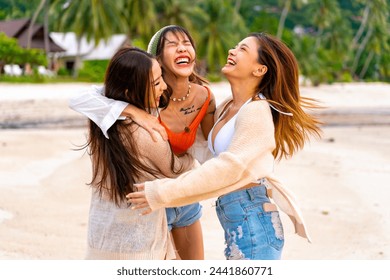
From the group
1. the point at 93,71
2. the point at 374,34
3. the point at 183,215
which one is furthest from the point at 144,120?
the point at 374,34

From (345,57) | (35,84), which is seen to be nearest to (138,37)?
(35,84)

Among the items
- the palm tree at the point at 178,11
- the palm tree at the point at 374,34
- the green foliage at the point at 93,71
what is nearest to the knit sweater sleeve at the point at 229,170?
the green foliage at the point at 93,71

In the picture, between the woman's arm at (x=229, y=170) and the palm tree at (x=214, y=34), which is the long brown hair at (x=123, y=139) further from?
the palm tree at (x=214, y=34)

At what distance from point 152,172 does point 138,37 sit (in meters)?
45.3

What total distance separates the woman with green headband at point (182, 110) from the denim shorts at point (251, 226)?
0.41m

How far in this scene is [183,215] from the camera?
11.3 feet

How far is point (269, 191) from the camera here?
122 inches

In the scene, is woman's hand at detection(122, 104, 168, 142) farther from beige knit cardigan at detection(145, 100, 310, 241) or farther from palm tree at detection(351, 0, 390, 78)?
palm tree at detection(351, 0, 390, 78)

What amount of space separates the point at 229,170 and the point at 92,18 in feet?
118

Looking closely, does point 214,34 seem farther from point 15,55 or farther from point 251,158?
point 251,158

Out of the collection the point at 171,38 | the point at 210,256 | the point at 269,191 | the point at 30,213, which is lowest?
the point at 30,213

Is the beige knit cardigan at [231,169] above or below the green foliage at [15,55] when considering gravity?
above

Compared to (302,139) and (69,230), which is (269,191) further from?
(69,230)

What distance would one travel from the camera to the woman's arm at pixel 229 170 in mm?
2795
